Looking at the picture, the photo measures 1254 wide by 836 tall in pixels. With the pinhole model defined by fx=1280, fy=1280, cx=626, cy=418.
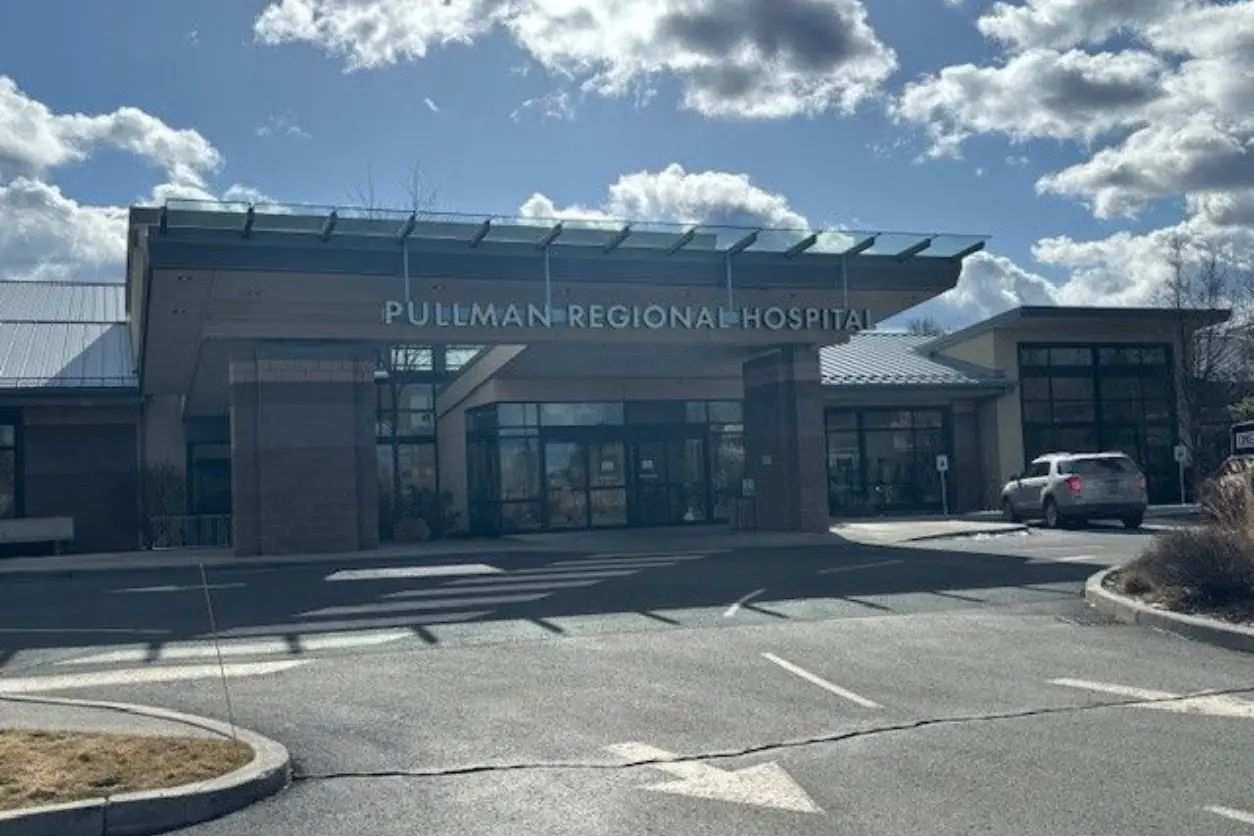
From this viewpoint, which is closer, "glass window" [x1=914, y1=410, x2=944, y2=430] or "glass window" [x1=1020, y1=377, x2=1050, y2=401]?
"glass window" [x1=914, y1=410, x2=944, y2=430]

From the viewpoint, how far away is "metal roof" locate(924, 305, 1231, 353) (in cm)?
3728

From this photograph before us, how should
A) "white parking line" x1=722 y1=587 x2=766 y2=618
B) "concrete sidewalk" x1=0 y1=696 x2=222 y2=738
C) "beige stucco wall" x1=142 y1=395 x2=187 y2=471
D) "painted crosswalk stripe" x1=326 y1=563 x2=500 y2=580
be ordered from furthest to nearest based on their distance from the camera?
"beige stucco wall" x1=142 y1=395 x2=187 y2=471
"painted crosswalk stripe" x1=326 y1=563 x2=500 y2=580
"white parking line" x1=722 y1=587 x2=766 y2=618
"concrete sidewalk" x1=0 y1=696 x2=222 y2=738

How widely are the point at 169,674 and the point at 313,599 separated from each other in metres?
5.67

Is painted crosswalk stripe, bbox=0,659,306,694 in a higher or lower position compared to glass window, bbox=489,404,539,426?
lower

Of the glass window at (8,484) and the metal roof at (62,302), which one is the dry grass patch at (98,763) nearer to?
the glass window at (8,484)

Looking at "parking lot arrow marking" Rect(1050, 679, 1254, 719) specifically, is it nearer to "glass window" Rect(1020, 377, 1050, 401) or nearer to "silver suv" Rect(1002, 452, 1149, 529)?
"silver suv" Rect(1002, 452, 1149, 529)

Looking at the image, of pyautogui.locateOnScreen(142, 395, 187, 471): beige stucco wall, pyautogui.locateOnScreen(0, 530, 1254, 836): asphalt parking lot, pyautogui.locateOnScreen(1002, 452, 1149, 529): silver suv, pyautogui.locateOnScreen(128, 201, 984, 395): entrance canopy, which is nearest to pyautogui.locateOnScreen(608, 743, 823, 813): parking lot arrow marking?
pyautogui.locateOnScreen(0, 530, 1254, 836): asphalt parking lot

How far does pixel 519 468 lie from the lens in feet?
103

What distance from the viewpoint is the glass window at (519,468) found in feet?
103

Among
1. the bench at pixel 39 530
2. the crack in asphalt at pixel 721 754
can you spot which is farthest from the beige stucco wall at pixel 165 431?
the crack in asphalt at pixel 721 754

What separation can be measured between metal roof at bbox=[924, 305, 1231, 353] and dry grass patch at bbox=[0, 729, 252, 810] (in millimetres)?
33450

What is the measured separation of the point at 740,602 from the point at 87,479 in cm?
2193

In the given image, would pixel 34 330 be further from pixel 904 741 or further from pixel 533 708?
pixel 904 741

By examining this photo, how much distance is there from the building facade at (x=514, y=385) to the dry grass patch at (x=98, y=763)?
1466 cm
